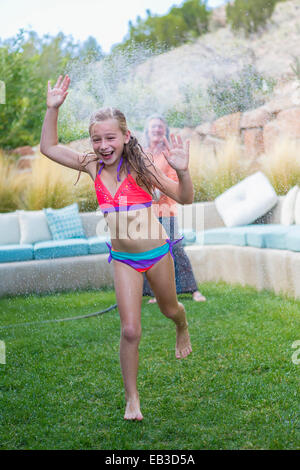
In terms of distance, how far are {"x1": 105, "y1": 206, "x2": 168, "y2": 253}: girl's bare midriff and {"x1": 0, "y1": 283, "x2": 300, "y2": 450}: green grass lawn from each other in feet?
2.16

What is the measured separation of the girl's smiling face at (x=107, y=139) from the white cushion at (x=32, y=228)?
10.6 feet

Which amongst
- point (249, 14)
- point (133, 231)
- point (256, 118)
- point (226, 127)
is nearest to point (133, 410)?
point (133, 231)

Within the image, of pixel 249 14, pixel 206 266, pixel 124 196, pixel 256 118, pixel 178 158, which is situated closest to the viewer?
pixel 178 158

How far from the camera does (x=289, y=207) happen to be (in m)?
4.88

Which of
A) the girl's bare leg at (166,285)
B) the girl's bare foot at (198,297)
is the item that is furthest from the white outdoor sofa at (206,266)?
the girl's bare leg at (166,285)

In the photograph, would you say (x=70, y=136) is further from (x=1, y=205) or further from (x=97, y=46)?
(x=1, y=205)

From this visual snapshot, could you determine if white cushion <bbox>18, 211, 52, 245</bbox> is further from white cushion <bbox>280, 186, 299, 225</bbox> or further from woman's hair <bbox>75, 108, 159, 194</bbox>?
woman's hair <bbox>75, 108, 159, 194</bbox>

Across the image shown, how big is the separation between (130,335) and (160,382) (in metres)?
0.59

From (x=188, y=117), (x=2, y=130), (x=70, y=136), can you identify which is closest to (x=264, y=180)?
(x=188, y=117)

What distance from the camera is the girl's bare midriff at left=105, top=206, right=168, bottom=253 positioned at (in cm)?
227

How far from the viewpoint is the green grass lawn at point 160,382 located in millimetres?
2049

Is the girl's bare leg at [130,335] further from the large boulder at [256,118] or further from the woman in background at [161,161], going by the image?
the large boulder at [256,118]

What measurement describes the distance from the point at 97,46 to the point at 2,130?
5232 mm

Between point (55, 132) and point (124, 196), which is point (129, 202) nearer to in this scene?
point (124, 196)
